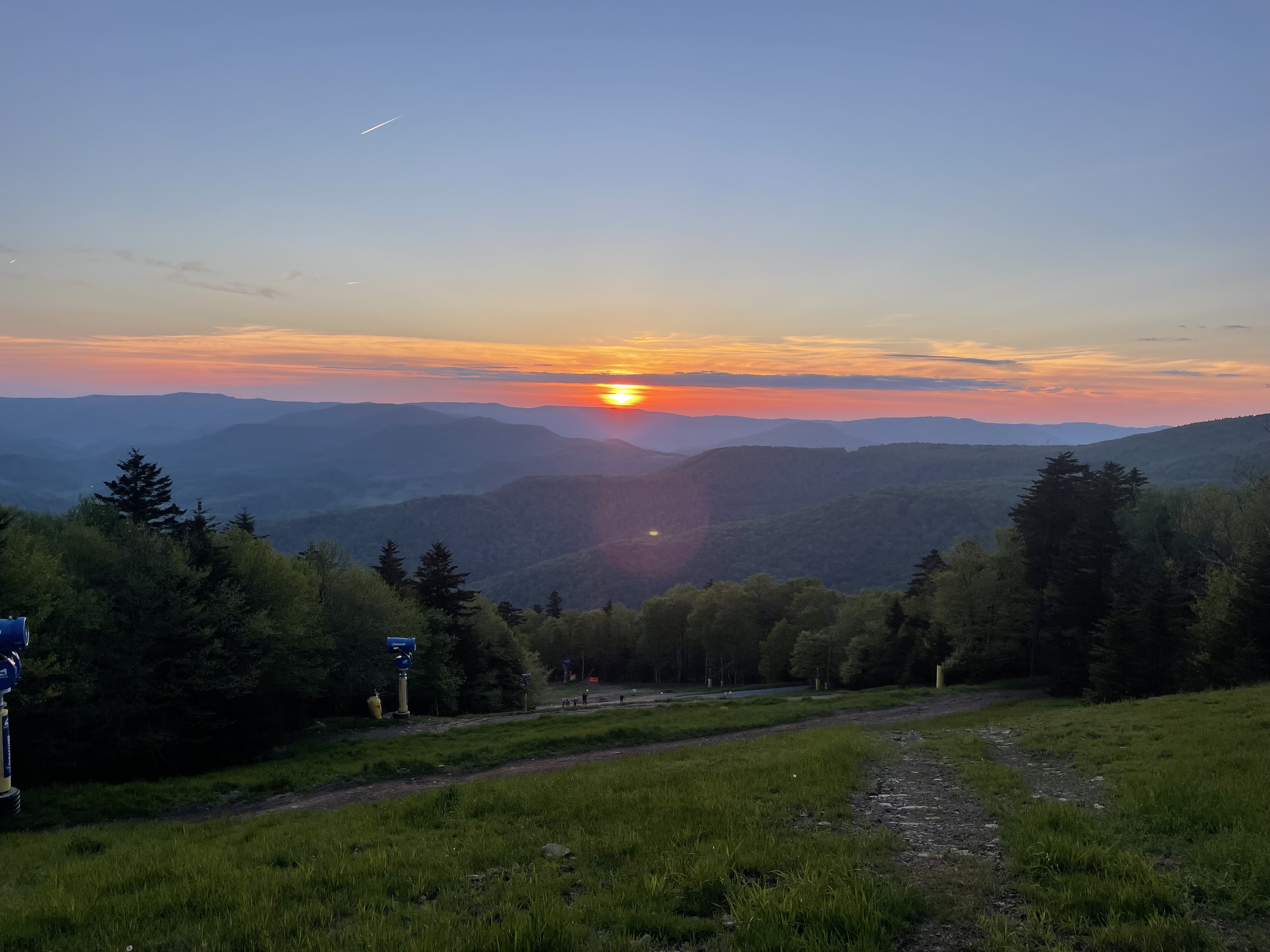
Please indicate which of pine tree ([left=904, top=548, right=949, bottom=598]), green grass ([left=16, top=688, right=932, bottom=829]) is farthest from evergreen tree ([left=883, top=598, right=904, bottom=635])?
green grass ([left=16, top=688, right=932, bottom=829])

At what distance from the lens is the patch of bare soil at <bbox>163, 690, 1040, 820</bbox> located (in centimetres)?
1734

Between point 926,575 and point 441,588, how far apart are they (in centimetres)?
5083

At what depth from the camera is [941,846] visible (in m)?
8.69

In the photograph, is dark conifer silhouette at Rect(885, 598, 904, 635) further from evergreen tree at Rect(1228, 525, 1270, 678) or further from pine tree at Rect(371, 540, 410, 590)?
pine tree at Rect(371, 540, 410, 590)

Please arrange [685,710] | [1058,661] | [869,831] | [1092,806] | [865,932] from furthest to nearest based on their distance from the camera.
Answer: [1058,661]
[685,710]
[1092,806]
[869,831]
[865,932]

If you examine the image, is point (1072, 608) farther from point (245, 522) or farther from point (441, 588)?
point (245, 522)

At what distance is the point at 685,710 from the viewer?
35.1 m

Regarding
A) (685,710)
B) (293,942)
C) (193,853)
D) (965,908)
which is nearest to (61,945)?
(293,942)

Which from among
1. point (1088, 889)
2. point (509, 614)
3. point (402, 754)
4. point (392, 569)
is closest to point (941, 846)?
point (1088, 889)

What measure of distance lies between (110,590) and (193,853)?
2196cm

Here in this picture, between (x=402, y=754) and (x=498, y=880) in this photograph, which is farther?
(x=402, y=754)

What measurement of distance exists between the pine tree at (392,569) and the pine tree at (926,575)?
4650 cm

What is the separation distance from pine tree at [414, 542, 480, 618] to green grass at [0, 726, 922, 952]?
148 ft

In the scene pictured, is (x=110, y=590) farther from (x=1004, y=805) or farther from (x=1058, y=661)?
(x=1058, y=661)
